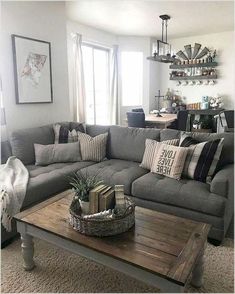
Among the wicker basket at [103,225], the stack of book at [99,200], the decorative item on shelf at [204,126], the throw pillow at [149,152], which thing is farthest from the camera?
the decorative item on shelf at [204,126]

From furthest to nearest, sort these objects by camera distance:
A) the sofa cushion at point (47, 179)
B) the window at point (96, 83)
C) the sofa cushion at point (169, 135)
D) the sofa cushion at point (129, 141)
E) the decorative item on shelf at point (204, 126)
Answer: the window at point (96, 83) → the decorative item on shelf at point (204, 126) → the sofa cushion at point (129, 141) → the sofa cushion at point (169, 135) → the sofa cushion at point (47, 179)

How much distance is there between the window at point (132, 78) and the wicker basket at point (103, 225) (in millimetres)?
5035

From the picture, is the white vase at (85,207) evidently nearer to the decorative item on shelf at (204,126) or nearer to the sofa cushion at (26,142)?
the sofa cushion at (26,142)

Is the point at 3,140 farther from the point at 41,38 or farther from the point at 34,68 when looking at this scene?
the point at 41,38

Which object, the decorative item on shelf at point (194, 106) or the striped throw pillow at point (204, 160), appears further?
the decorative item on shelf at point (194, 106)

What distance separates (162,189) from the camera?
7.59 feet

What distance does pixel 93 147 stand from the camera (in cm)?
316

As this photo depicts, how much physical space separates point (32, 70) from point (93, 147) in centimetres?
135

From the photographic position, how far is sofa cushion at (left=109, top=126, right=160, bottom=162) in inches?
120

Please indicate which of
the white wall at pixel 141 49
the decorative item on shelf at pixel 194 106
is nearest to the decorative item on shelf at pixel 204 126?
the decorative item on shelf at pixel 194 106

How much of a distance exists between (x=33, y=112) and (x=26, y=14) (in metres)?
1.24

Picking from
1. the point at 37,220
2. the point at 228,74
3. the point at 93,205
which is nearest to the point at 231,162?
the point at 93,205

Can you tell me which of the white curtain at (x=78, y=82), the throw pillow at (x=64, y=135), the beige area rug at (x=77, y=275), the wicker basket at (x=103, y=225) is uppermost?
the white curtain at (x=78, y=82)

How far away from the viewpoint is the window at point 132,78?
631 centimetres
